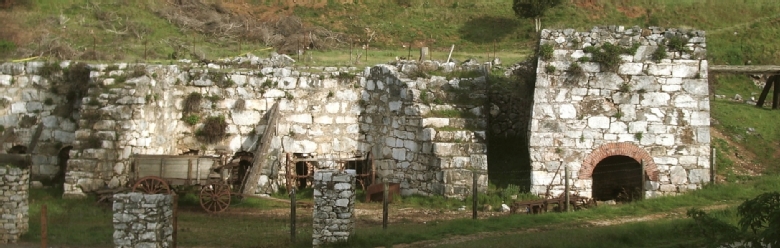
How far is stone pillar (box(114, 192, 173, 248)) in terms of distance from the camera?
55.5 ft

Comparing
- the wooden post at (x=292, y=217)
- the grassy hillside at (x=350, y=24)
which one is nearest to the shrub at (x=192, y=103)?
the grassy hillside at (x=350, y=24)

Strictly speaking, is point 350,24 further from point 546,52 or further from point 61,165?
point 546,52

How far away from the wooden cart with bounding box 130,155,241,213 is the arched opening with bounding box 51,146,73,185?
3.44 m

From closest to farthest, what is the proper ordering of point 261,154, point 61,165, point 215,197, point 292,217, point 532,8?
1. point 292,217
2. point 215,197
3. point 261,154
4. point 61,165
5. point 532,8

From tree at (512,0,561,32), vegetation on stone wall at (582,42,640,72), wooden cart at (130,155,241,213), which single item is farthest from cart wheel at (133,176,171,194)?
tree at (512,0,561,32)

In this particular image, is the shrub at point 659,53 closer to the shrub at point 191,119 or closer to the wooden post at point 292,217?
the wooden post at point 292,217

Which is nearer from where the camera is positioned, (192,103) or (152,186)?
(152,186)

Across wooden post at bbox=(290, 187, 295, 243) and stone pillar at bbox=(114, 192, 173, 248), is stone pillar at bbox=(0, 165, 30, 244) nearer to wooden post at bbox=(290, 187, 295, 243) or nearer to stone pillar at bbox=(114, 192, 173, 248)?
stone pillar at bbox=(114, 192, 173, 248)

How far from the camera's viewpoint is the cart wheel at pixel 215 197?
2347cm

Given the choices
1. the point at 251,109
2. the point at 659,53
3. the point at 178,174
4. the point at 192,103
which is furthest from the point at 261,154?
the point at 659,53

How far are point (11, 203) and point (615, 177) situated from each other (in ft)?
50.5

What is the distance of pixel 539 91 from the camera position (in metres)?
24.1

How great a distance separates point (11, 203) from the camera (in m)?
20.0

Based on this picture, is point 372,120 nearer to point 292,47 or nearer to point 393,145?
point 393,145
